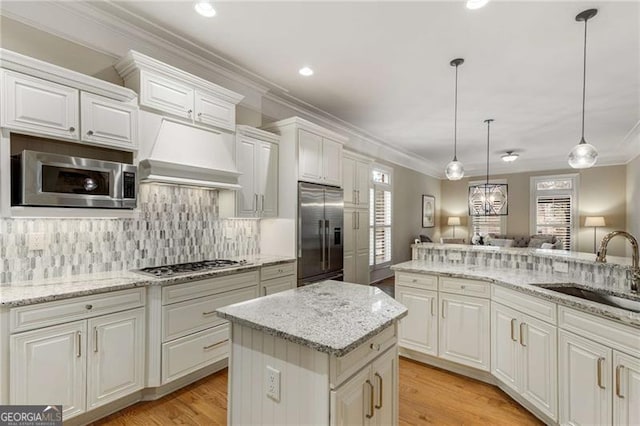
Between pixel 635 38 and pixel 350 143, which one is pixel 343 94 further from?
pixel 635 38

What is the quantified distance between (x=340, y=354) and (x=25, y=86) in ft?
8.11

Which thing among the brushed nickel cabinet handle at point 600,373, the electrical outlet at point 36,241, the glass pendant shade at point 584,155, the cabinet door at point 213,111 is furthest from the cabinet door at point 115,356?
the glass pendant shade at point 584,155

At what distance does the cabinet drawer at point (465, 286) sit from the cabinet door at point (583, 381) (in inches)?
25.9

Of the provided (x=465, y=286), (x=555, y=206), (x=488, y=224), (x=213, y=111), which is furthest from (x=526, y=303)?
(x=488, y=224)

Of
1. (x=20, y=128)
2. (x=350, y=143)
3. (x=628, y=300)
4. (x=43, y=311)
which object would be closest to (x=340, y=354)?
(x=43, y=311)

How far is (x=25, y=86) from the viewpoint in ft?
6.43

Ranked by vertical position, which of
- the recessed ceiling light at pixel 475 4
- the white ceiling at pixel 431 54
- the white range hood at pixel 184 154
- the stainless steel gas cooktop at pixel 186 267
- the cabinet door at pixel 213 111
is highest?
the white ceiling at pixel 431 54

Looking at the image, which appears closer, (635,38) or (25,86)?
(25,86)

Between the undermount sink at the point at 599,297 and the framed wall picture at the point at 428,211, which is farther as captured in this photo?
the framed wall picture at the point at 428,211

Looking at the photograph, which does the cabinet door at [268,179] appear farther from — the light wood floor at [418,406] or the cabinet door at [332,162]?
the light wood floor at [418,406]

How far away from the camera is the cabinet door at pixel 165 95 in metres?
2.52

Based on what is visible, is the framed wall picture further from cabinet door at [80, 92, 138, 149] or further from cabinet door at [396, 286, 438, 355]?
cabinet door at [80, 92, 138, 149]

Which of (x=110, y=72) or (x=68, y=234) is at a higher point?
Answer: (x=110, y=72)

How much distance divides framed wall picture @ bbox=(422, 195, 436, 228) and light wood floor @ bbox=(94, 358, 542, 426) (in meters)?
Answer: 6.36
